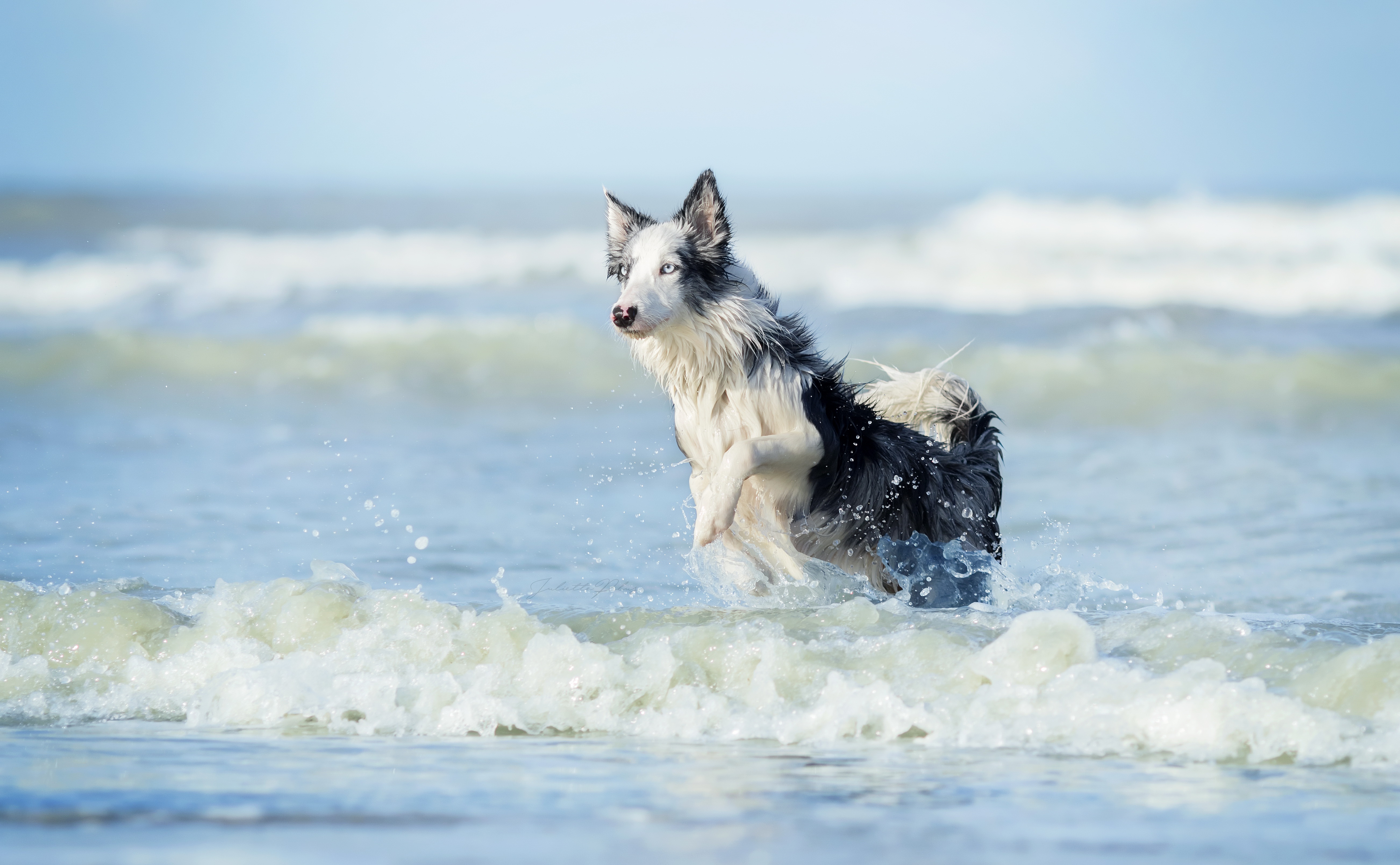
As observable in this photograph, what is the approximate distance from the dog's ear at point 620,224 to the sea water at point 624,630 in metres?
1.16

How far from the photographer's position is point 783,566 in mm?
5285

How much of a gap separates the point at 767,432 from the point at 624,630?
0.86m

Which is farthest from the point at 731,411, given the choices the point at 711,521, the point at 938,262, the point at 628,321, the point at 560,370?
the point at 938,262

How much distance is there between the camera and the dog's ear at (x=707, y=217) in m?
5.05

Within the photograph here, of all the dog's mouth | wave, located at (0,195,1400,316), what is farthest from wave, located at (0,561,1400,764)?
wave, located at (0,195,1400,316)

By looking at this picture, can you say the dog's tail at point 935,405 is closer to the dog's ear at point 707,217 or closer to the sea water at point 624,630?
the sea water at point 624,630

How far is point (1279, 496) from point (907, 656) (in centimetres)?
412

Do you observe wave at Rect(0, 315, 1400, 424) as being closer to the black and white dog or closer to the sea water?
the sea water

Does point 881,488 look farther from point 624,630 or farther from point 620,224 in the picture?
point 620,224

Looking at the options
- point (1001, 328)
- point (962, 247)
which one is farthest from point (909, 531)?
point (962, 247)

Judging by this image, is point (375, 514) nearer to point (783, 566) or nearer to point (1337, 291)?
point (783, 566)

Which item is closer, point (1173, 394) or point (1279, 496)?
point (1279, 496)

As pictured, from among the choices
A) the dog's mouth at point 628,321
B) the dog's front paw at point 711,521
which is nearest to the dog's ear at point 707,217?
the dog's mouth at point 628,321

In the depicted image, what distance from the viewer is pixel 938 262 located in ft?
66.8
